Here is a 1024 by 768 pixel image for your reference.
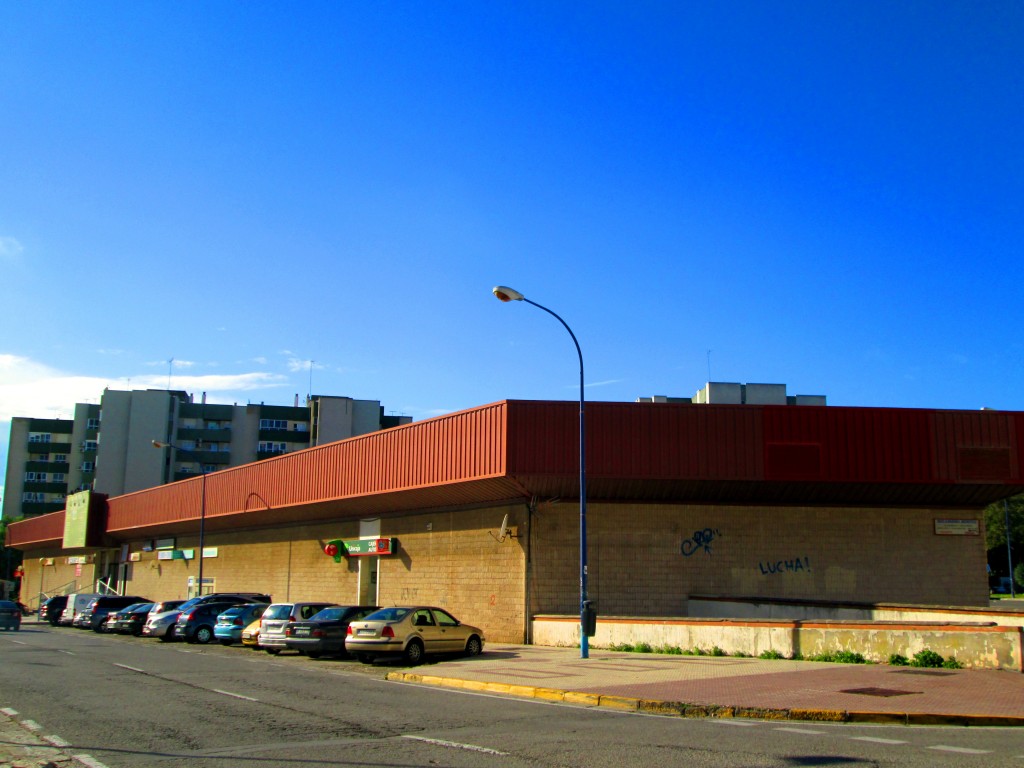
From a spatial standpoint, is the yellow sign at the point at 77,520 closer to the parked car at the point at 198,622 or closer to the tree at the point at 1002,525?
the parked car at the point at 198,622

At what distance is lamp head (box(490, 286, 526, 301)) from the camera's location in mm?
21938

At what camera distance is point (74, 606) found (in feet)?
159

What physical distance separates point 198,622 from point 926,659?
2452cm

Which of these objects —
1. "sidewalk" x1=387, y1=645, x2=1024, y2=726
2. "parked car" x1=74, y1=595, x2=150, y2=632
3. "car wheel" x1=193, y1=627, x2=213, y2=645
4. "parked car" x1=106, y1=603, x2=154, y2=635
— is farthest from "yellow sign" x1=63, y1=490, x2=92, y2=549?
"sidewalk" x1=387, y1=645, x2=1024, y2=726

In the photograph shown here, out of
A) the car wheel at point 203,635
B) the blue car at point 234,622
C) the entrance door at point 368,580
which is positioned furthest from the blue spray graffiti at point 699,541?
the car wheel at point 203,635

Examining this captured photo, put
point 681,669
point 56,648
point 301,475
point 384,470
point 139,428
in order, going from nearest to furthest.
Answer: point 681,669 → point 56,648 → point 384,470 → point 301,475 → point 139,428

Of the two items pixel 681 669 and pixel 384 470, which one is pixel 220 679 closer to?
pixel 681 669

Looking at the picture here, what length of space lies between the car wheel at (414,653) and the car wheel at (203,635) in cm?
1393

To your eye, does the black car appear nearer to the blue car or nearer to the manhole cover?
the blue car

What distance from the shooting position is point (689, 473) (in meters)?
27.3

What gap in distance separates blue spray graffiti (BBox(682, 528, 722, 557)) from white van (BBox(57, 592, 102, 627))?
1257 inches

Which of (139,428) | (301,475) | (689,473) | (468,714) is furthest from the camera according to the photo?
(139,428)

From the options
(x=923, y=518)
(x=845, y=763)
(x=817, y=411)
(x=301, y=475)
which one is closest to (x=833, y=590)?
(x=923, y=518)

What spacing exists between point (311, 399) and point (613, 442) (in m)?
84.2
